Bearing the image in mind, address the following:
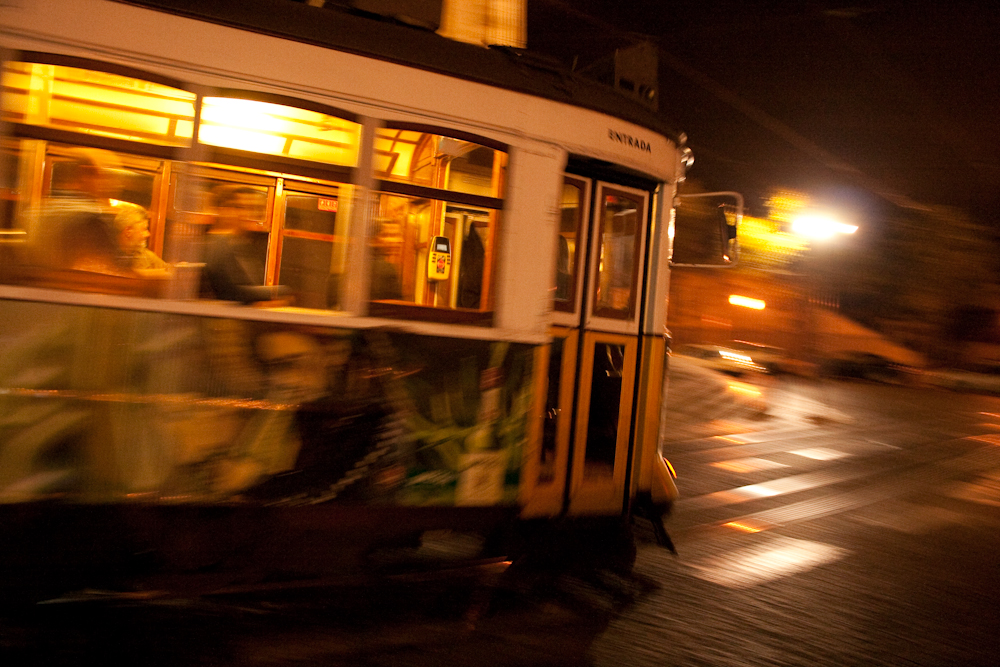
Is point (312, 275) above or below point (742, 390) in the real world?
above

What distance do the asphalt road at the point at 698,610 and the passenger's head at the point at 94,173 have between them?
78.1 inches

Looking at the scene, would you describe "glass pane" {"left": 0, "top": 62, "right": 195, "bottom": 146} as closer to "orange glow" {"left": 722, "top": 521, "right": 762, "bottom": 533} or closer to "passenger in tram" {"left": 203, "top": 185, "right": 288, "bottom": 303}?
"passenger in tram" {"left": 203, "top": 185, "right": 288, "bottom": 303}

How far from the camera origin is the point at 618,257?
5383mm

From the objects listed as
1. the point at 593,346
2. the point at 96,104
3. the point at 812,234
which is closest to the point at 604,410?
the point at 593,346

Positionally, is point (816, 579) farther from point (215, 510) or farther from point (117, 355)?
point (117, 355)

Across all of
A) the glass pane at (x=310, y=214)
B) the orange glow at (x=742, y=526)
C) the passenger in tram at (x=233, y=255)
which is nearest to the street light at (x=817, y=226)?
the orange glow at (x=742, y=526)

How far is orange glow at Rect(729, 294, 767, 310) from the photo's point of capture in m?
26.8

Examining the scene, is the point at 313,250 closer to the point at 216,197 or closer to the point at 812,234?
the point at 216,197

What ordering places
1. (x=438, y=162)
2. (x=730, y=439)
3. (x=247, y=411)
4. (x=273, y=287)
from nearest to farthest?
1. (x=247, y=411)
2. (x=273, y=287)
3. (x=438, y=162)
4. (x=730, y=439)

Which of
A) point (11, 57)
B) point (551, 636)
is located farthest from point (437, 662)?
point (11, 57)

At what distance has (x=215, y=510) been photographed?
396 cm

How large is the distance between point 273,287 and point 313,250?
0.34 metres

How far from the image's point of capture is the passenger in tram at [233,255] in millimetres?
4023

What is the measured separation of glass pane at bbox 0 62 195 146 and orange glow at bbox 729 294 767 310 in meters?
24.6
